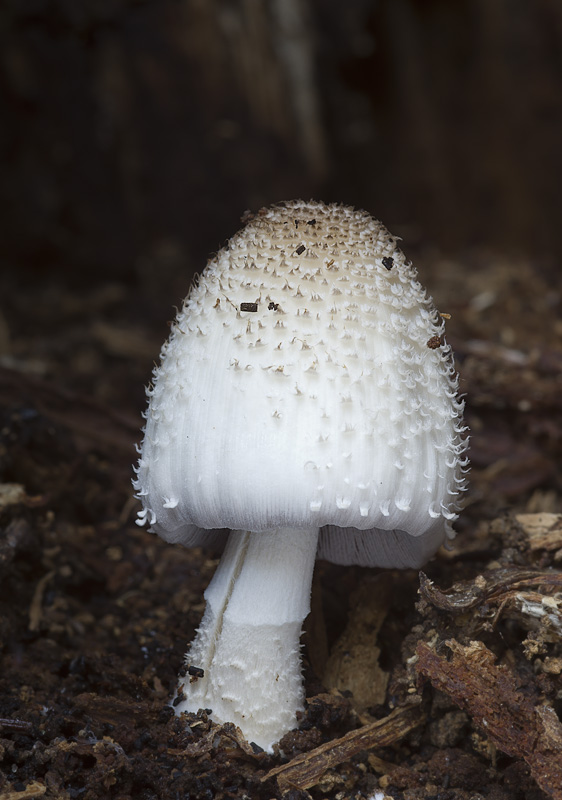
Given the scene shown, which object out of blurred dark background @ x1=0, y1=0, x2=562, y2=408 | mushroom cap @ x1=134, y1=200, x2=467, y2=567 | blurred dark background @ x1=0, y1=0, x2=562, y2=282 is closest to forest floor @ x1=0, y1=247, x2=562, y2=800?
mushroom cap @ x1=134, y1=200, x2=467, y2=567

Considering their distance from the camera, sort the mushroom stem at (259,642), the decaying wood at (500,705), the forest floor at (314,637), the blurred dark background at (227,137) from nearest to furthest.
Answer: the decaying wood at (500,705), the forest floor at (314,637), the mushroom stem at (259,642), the blurred dark background at (227,137)

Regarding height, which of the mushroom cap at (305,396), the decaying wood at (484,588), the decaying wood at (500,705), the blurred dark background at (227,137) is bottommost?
the decaying wood at (500,705)

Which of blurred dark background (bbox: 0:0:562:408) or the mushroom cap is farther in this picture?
blurred dark background (bbox: 0:0:562:408)

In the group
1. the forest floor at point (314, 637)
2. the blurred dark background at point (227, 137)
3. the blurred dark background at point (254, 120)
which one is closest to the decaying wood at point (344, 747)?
the forest floor at point (314, 637)

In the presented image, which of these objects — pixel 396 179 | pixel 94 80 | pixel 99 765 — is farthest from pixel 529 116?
pixel 99 765

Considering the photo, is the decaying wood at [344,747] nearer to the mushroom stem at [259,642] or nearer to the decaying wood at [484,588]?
the mushroom stem at [259,642]

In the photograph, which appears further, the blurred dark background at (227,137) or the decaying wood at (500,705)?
the blurred dark background at (227,137)

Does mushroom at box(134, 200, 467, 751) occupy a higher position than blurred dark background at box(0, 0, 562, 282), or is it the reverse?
blurred dark background at box(0, 0, 562, 282)

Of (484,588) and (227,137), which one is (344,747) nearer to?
(484,588)

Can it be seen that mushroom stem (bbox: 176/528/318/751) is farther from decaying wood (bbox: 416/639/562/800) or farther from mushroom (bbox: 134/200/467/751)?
decaying wood (bbox: 416/639/562/800)
